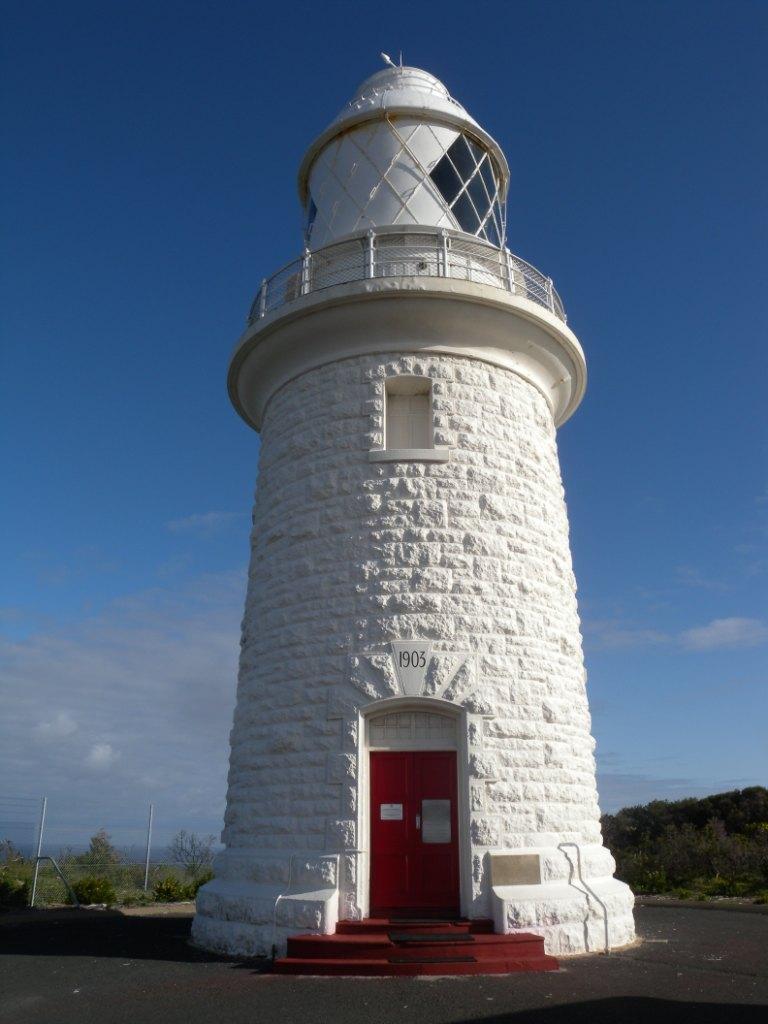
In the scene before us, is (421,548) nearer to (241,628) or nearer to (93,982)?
(241,628)

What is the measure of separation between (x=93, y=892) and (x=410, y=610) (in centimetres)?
982

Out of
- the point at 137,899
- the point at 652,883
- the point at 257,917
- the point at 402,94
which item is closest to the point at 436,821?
the point at 257,917

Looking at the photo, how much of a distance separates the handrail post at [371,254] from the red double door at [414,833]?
20.9ft

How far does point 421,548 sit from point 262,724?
2.96 meters

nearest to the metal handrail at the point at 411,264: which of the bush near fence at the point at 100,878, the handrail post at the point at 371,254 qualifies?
the handrail post at the point at 371,254

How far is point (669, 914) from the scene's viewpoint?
1294 centimetres

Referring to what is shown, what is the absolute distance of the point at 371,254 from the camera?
11320 millimetres

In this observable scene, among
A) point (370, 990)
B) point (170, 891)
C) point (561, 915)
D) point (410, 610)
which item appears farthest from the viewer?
point (170, 891)

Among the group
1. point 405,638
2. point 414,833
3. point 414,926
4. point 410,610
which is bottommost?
point 414,926

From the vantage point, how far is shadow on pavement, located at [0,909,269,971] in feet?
30.1

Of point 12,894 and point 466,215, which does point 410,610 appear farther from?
point 12,894

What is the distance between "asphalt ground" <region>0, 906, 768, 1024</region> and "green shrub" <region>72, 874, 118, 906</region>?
5432 millimetres

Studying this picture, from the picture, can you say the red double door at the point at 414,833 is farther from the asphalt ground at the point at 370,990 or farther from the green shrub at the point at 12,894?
the green shrub at the point at 12,894

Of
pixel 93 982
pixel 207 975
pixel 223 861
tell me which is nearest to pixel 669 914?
pixel 223 861
